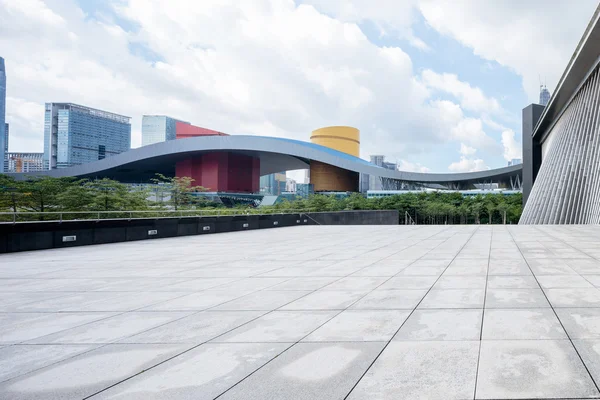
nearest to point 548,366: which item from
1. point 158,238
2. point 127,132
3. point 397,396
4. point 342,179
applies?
point 397,396

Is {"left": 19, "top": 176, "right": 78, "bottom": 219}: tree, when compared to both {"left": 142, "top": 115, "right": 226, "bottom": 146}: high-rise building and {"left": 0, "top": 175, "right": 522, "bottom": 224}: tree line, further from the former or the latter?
{"left": 142, "top": 115, "right": 226, "bottom": 146}: high-rise building

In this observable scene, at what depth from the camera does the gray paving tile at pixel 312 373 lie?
108 inches

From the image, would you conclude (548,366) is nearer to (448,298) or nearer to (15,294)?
(448,298)

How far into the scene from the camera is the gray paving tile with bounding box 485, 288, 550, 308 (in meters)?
4.86

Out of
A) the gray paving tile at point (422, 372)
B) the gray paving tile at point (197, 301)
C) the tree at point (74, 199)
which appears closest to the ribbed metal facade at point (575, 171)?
the gray paving tile at point (197, 301)

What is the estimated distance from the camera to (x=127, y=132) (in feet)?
552

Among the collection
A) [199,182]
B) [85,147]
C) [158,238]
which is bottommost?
[158,238]

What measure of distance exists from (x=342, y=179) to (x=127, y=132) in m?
124

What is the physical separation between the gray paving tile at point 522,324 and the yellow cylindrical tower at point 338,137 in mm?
100188

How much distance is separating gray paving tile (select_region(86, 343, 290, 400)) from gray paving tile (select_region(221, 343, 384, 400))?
125 mm

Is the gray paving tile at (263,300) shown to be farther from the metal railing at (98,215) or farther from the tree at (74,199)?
the tree at (74,199)

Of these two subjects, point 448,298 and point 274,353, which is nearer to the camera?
point 274,353

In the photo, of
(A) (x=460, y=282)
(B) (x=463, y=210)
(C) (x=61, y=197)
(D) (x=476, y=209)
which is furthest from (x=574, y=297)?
(D) (x=476, y=209)

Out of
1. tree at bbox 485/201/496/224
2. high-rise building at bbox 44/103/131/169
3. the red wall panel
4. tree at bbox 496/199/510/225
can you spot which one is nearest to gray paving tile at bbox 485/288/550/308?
the red wall panel
